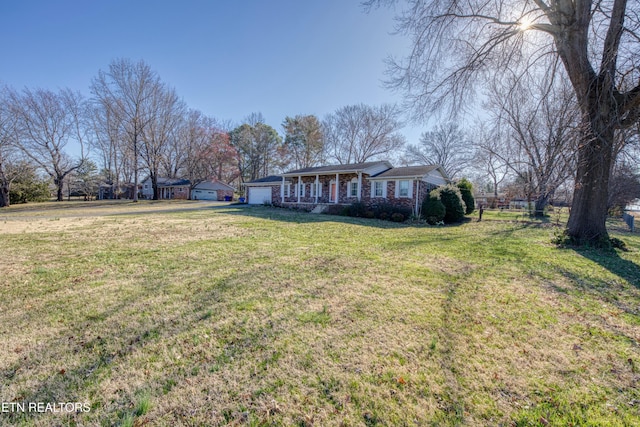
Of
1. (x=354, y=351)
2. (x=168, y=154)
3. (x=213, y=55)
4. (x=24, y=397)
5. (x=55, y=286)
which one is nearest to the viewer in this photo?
(x=24, y=397)

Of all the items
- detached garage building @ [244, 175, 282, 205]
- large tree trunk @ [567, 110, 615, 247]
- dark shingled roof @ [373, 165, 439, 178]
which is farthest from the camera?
detached garage building @ [244, 175, 282, 205]

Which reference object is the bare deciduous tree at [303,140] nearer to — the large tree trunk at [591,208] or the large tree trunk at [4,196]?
the large tree trunk at [4,196]

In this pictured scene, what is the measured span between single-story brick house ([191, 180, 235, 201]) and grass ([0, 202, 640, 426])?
113ft

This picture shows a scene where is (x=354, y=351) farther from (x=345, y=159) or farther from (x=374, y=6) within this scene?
(x=345, y=159)

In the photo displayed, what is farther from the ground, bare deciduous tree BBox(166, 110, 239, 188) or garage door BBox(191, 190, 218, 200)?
bare deciduous tree BBox(166, 110, 239, 188)

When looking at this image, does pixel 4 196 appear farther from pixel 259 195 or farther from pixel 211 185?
pixel 259 195

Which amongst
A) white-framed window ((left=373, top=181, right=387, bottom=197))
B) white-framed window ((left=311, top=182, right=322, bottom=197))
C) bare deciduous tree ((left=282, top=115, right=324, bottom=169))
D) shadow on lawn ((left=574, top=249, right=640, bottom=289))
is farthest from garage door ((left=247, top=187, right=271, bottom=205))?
shadow on lawn ((left=574, top=249, right=640, bottom=289))

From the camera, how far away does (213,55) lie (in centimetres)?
1362

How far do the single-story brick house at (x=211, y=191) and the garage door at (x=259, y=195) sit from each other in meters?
14.1

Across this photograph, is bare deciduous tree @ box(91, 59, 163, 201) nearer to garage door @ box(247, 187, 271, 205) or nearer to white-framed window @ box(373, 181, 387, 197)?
garage door @ box(247, 187, 271, 205)

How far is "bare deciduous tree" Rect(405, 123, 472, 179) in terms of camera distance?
118 feet

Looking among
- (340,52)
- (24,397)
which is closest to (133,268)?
(24,397)

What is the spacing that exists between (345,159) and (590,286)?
3120cm

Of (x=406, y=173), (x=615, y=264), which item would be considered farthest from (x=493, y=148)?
(x=615, y=264)
